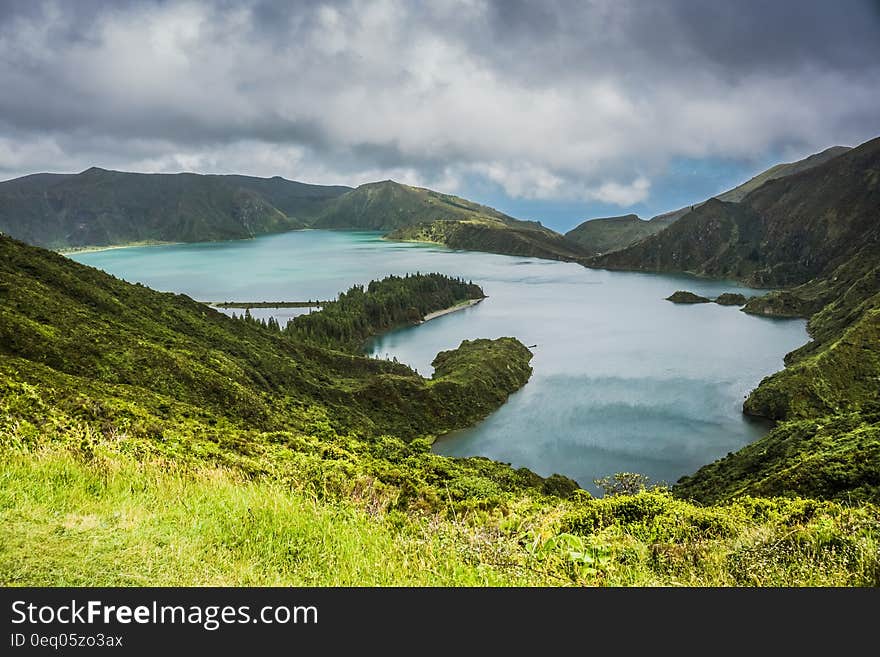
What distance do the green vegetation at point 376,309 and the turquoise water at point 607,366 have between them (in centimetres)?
428

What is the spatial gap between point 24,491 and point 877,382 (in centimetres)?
6922

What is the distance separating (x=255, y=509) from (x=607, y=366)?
74.9 metres

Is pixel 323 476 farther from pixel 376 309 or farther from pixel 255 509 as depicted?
pixel 376 309

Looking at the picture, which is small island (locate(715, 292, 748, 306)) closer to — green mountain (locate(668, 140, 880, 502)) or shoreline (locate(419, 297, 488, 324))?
green mountain (locate(668, 140, 880, 502))

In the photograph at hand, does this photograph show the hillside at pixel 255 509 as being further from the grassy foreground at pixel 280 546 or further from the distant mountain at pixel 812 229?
the distant mountain at pixel 812 229

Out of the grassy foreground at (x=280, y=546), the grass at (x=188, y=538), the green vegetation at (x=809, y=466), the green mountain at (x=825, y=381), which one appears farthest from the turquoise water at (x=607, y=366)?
the grass at (x=188, y=538)

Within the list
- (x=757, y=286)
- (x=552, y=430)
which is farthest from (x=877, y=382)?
(x=757, y=286)

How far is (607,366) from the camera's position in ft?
251

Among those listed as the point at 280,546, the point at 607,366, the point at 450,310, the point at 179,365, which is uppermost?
the point at 280,546

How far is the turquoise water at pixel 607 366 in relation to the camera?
49875 millimetres

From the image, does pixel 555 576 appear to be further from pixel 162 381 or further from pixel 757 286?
pixel 757 286

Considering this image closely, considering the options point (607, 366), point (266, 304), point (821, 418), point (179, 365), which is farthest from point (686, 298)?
point (179, 365)

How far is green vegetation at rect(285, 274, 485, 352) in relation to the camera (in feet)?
297

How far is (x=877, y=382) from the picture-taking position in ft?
179
